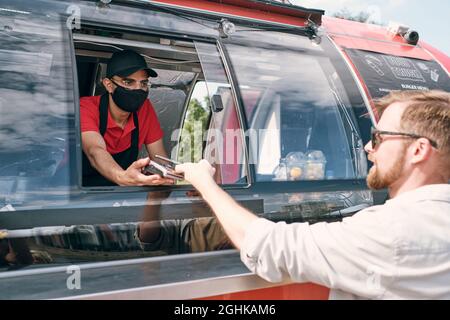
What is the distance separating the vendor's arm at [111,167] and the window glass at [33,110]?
333mm

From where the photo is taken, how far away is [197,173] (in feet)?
5.56

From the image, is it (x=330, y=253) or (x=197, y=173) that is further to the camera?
(x=197, y=173)

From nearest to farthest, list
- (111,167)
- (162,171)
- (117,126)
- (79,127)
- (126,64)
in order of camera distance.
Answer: (79,127), (162,171), (111,167), (126,64), (117,126)

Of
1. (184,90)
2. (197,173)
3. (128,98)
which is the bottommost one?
(197,173)

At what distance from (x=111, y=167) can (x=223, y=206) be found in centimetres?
86

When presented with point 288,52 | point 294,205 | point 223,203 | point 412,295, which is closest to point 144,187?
point 223,203

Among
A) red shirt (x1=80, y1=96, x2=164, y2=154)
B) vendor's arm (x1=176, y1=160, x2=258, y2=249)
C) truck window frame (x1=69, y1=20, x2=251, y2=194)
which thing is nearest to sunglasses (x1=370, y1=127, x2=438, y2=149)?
vendor's arm (x1=176, y1=160, x2=258, y2=249)

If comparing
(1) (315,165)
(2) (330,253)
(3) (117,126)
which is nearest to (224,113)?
(1) (315,165)

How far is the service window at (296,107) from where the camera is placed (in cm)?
231

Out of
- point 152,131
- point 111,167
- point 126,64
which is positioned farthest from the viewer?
point 152,131

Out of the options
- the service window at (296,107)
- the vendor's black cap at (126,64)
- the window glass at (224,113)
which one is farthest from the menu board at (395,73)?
the vendor's black cap at (126,64)

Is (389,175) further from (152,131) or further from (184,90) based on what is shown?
(184,90)

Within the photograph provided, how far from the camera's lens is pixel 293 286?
1.60 m

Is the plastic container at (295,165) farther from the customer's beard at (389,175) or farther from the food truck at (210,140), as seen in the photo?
the customer's beard at (389,175)
